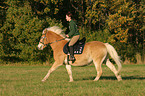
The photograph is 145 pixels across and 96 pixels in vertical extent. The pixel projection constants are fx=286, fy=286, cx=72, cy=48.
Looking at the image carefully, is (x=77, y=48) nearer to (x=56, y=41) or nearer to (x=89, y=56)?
(x=89, y=56)

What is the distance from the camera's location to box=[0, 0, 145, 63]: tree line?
31062 millimetres

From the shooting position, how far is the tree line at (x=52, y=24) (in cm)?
3106

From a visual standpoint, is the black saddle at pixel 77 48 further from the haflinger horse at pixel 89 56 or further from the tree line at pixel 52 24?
the tree line at pixel 52 24

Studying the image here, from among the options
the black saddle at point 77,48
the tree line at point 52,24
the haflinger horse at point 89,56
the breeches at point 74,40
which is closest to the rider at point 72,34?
the breeches at point 74,40

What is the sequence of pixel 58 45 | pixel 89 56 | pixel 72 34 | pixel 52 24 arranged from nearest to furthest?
1. pixel 72 34
2. pixel 89 56
3. pixel 58 45
4. pixel 52 24

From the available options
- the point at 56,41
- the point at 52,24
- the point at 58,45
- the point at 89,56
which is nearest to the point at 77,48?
the point at 89,56

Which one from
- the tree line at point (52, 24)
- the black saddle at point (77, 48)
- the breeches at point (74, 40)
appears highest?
the breeches at point (74, 40)

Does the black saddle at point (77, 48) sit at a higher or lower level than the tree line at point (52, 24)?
higher

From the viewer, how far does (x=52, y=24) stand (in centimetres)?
3155

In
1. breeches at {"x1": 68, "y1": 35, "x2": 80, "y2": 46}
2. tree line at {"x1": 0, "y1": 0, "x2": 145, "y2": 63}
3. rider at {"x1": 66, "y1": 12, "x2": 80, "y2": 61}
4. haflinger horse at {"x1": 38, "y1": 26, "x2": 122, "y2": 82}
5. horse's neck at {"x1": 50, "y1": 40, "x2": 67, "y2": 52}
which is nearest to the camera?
rider at {"x1": 66, "y1": 12, "x2": 80, "y2": 61}

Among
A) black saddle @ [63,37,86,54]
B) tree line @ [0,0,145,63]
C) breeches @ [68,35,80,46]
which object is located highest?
breeches @ [68,35,80,46]

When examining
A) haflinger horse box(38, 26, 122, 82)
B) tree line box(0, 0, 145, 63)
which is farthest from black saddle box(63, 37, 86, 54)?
tree line box(0, 0, 145, 63)

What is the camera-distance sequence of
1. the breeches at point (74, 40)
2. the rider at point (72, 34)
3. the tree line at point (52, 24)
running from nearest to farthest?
the rider at point (72, 34) → the breeches at point (74, 40) → the tree line at point (52, 24)

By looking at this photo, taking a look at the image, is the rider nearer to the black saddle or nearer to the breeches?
the breeches
